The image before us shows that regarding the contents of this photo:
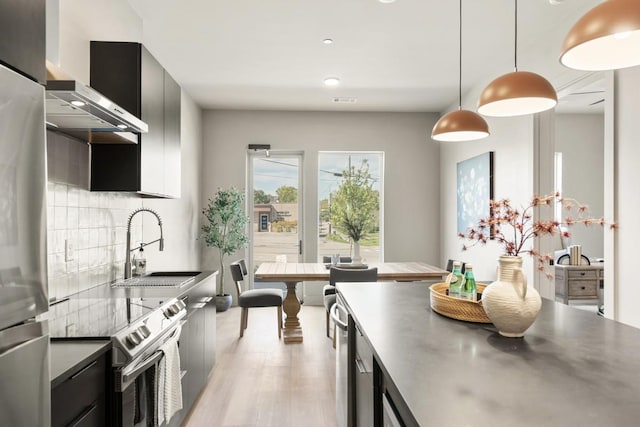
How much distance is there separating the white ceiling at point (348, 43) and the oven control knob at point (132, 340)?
2344mm

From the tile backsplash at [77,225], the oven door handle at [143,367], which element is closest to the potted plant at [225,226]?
the tile backsplash at [77,225]

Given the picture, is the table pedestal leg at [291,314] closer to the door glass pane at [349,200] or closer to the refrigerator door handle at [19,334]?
the door glass pane at [349,200]

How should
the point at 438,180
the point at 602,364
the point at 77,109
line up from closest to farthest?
the point at 602,364 → the point at 77,109 → the point at 438,180

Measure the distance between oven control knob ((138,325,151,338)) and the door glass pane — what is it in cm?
423

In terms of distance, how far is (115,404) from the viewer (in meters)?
1.50

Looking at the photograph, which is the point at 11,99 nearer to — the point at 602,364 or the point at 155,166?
the point at 602,364

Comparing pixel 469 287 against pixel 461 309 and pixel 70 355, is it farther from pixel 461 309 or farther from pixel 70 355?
pixel 70 355

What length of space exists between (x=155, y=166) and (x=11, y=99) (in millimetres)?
1855

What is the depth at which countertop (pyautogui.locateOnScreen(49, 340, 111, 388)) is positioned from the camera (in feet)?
3.84

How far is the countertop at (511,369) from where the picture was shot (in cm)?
81

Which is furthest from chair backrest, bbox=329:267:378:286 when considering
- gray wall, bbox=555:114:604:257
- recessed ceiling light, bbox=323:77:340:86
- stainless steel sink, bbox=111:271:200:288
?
gray wall, bbox=555:114:604:257

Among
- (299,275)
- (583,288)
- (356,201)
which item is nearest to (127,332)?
(299,275)

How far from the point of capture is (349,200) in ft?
19.7

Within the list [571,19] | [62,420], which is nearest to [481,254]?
[571,19]
